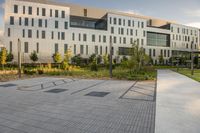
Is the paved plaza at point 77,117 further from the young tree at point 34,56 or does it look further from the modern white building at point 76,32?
the modern white building at point 76,32

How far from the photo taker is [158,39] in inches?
2680

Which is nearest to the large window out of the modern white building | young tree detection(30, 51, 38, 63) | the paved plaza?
the modern white building

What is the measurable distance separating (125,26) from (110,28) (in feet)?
22.4

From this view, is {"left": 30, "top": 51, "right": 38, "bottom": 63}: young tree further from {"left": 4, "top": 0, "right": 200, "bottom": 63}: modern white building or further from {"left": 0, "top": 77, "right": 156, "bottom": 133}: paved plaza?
{"left": 0, "top": 77, "right": 156, "bottom": 133}: paved plaza

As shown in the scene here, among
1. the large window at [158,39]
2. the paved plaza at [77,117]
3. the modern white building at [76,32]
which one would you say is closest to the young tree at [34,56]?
the modern white building at [76,32]

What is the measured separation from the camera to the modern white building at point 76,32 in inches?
1815

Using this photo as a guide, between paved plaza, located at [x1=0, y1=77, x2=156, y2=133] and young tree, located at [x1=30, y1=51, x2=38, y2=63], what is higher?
young tree, located at [x1=30, y1=51, x2=38, y2=63]

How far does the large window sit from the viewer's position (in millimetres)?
66125

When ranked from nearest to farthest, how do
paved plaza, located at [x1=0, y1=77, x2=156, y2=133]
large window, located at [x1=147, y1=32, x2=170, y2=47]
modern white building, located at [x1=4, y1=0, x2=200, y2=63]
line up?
paved plaza, located at [x1=0, y1=77, x2=156, y2=133] < modern white building, located at [x1=4, y1=0, x2=200, y2=63] < large window, located at [x1=147, y1=32, x2=170, y2=47]

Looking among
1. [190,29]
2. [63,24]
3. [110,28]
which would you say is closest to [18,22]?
[63,24]

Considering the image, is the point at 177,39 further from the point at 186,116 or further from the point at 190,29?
the point at 186,116

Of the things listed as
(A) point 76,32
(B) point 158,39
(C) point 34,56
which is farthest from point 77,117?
(B) point 158,39

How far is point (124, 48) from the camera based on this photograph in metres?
60.1

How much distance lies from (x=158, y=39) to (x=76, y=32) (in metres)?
37.4
